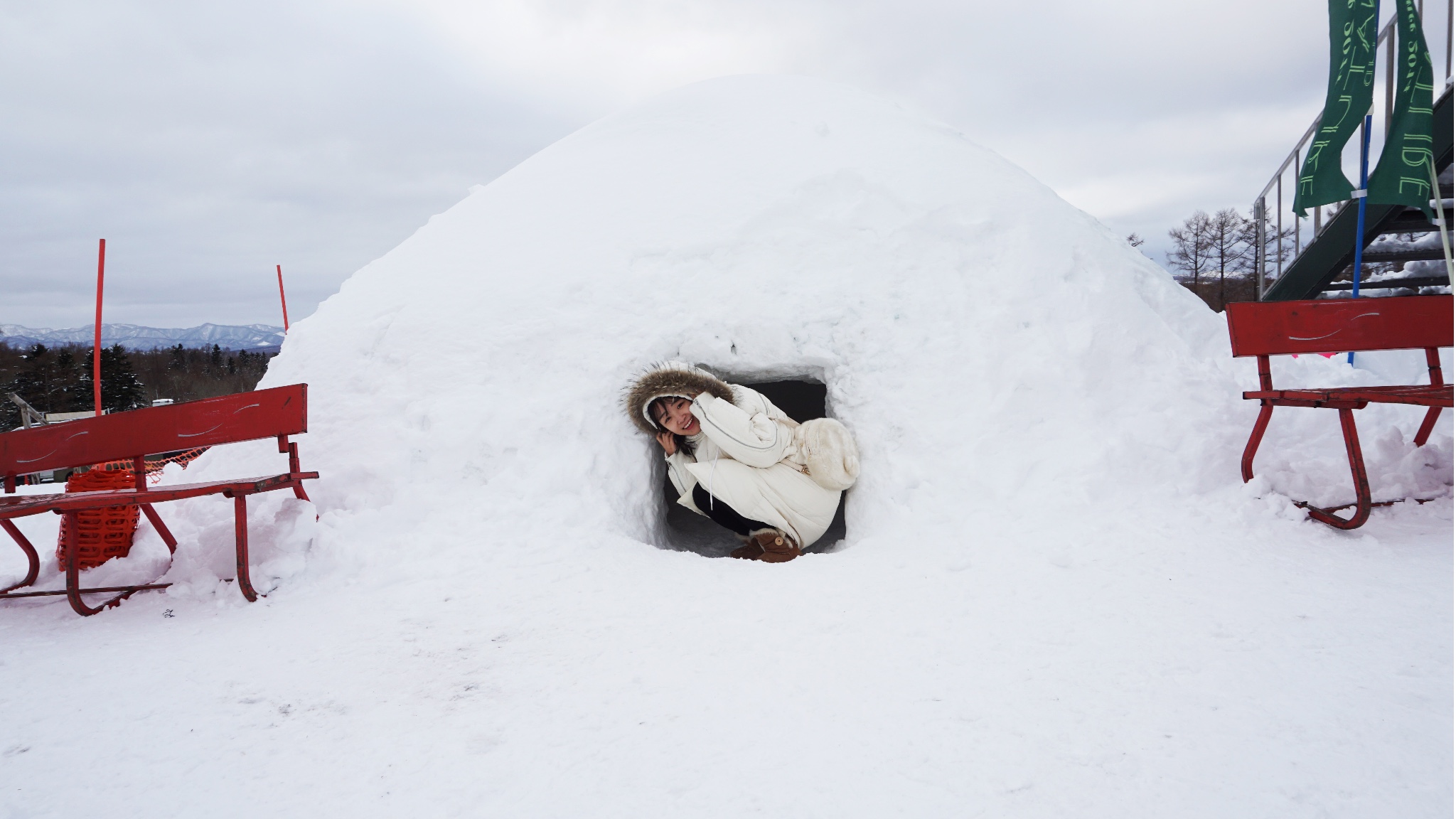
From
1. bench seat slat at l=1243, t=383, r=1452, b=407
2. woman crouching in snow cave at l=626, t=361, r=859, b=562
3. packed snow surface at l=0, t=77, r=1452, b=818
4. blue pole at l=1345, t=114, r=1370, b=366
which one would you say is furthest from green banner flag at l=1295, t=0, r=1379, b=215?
woman crouching in snow cave at l=626, t=361, r=859, b=562

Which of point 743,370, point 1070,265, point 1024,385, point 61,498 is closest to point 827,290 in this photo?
point 743,370

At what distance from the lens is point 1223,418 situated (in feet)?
13.3

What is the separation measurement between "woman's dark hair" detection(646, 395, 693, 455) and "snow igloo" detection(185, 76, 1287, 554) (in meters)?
0.20

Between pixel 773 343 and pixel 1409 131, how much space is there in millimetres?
5803

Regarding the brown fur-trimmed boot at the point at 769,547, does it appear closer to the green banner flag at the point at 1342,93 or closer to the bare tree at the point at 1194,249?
the green banner flag at the point at 1342,93

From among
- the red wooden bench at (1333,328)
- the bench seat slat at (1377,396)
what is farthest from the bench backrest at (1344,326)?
the bench seat slat at (1377,396)

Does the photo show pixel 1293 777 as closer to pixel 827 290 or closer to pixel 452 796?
pixel 452 796

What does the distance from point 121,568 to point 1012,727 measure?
4342 millimetres

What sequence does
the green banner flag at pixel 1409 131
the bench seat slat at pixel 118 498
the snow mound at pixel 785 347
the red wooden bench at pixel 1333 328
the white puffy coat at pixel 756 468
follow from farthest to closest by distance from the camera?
the green banner flag at pixel 1409 131
the white puffy coat at pixel 756 468
the snow mound at pixel 785 347
the red wooden bench at pixel 1333 328
the bench seat slat at pixel 118 498

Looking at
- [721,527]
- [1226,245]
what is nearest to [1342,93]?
[721,527]

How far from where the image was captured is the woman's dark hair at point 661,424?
4.31m

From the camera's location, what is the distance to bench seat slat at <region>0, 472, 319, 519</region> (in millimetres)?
3078

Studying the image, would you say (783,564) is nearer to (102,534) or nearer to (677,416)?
(677,416)

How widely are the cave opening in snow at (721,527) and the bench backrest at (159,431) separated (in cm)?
244
